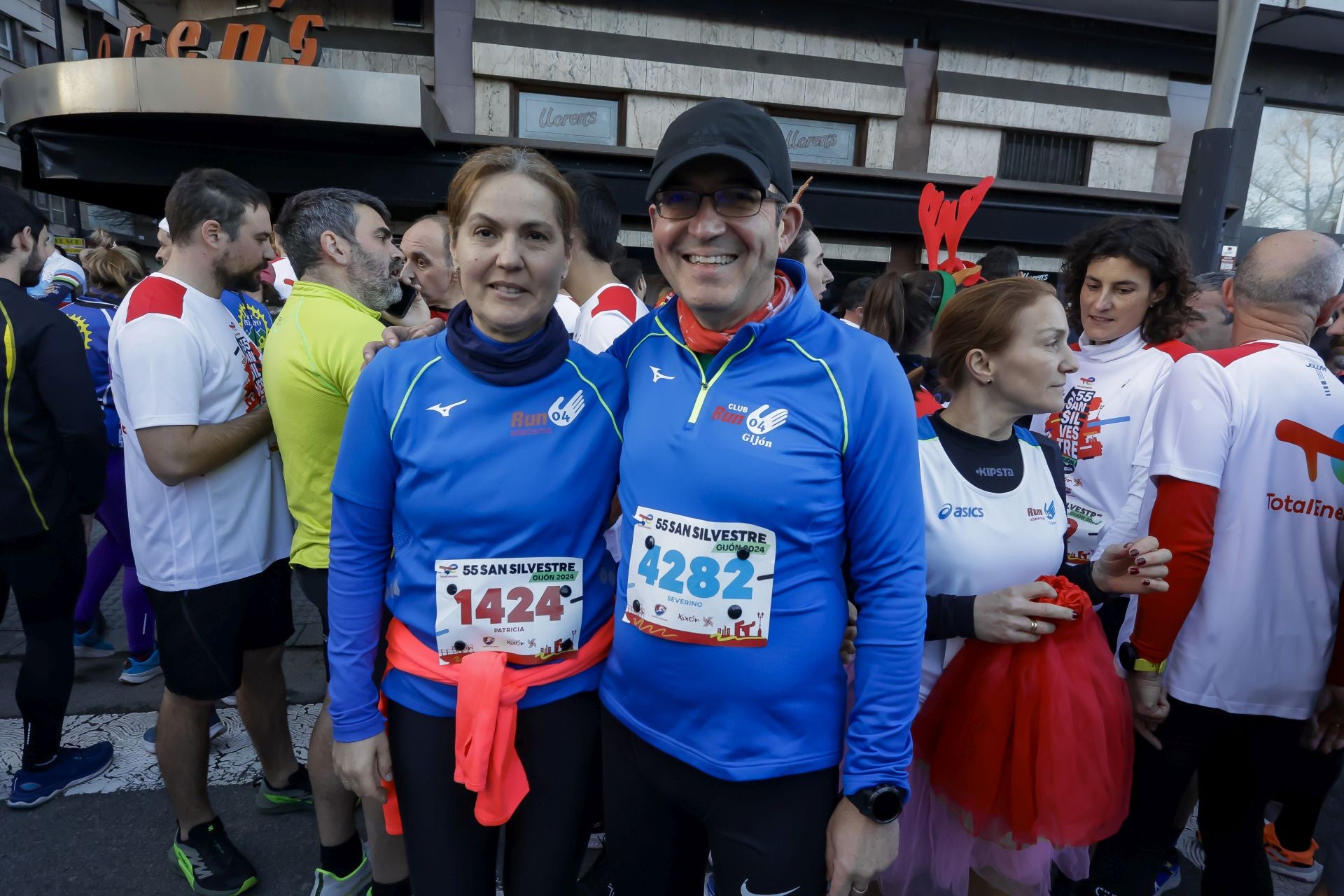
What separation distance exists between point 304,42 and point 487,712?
30.6 ft

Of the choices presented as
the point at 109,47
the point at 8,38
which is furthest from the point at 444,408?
the point at 8,38

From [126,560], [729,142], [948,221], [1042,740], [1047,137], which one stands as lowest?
[126,560]

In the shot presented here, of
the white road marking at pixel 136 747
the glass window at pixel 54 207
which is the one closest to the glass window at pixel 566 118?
the white road marking at pixel 136 747

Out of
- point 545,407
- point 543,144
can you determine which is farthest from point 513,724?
point 543,144

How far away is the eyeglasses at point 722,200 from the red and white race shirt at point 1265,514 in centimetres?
133

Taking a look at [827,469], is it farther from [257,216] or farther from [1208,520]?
[257,216]

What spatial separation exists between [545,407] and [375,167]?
8559 mm

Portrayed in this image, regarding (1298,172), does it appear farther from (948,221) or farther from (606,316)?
(606,316)

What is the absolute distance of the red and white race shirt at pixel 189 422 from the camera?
2.26 metres

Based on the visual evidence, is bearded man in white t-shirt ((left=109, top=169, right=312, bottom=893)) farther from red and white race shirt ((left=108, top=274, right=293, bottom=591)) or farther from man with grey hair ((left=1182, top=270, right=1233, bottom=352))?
man with grey hair ((left=1182, top=270, right=1233, bottom=352))

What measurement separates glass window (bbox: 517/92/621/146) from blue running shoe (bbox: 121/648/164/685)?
730 centimetres

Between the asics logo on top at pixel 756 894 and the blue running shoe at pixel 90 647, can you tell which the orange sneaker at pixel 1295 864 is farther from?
the blue running shoe at pixel 90 647

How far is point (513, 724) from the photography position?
1552 mm

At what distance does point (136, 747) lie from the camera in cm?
321
